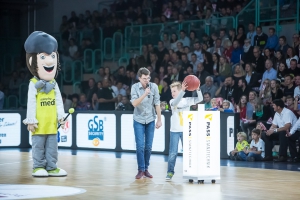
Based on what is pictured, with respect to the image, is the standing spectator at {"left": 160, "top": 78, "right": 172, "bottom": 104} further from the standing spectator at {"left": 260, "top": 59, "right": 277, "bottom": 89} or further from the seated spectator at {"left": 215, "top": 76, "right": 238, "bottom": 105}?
the standing spectator at {"left": 260, "top": 59, "right": 277, "bottom": 89}

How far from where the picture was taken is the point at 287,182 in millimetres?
12547

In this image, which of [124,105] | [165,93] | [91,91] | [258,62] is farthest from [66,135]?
[258,62]

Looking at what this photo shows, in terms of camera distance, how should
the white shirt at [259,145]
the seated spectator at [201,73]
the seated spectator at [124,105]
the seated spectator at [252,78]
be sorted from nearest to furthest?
the white shirt at [259,145], the seated spectator at [252,78], the seated spectator at [201,73], the seated spectator at [124,105]

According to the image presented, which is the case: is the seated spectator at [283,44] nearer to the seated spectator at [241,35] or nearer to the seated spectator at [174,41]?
the seated spectator at [241,35]

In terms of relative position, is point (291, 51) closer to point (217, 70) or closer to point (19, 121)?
point (217, 70)

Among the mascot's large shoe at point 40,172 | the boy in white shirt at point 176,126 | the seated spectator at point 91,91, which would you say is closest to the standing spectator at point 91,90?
the seated spectator at point 91,91

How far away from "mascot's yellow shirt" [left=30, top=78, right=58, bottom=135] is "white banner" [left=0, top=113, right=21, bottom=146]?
28.5 feet

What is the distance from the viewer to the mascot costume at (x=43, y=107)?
13234 mm

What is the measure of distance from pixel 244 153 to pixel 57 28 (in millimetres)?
15161

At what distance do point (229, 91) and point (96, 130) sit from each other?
417cm

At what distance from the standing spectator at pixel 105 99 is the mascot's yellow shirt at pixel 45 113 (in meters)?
9.25

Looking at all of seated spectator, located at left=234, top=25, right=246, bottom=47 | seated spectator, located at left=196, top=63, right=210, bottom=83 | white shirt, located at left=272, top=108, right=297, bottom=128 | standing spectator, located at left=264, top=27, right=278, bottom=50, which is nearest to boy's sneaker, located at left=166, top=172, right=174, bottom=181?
white shirt, located at left=272, top=108, right=297, bottom=128

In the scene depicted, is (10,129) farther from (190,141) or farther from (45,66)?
(190,141)

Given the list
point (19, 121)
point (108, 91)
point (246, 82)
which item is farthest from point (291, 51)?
point (19, 121)
